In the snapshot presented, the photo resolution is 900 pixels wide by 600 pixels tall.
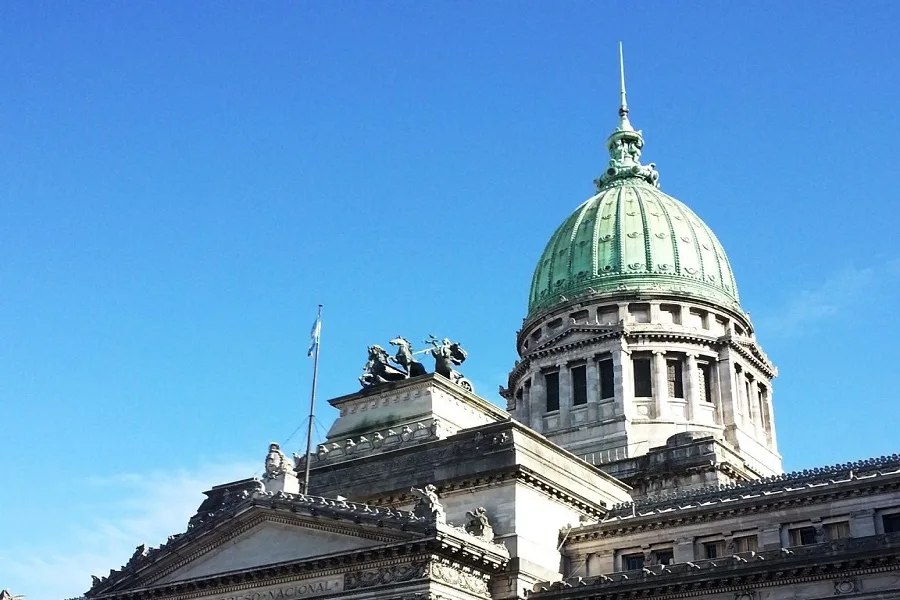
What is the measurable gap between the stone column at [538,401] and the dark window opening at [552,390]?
0.90 feet

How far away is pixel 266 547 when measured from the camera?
164 feet

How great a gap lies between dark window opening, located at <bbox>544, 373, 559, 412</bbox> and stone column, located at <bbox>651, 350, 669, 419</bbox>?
22.4ft

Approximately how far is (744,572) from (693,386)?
3224cm

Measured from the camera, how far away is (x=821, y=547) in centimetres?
4181

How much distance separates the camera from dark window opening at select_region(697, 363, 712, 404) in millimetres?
74744

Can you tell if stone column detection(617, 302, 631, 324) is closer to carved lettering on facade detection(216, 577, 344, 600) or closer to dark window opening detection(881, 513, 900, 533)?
dark window opening detection(881, 513, 900, 533)

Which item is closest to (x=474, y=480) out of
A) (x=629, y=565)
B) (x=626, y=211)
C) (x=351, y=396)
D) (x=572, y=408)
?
(x=629, y=565)

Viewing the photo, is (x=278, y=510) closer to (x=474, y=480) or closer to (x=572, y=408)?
(x=474, y=480)

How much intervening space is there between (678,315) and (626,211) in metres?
9.52

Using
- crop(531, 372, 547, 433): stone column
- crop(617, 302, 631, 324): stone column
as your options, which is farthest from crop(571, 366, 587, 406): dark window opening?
crop(617, 302, 631, 324): stone column

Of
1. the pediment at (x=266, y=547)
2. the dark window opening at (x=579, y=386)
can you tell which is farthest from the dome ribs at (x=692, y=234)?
the pediment at (x=266, y=547)

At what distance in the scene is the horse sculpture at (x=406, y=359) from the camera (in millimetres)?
61062

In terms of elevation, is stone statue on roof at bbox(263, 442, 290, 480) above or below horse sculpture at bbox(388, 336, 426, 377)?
below

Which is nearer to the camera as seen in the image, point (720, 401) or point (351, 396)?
point (351, 396)
